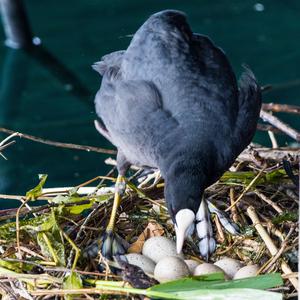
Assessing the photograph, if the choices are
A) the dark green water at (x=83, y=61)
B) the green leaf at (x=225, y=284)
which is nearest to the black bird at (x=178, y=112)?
the green leaf at (x=225, y=284)

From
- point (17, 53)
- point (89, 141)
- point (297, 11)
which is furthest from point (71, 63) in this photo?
point (297, 11)

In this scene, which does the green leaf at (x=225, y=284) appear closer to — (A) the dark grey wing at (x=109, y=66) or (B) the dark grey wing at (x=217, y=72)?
(B) the dark grey wing at (x=217, y=72)

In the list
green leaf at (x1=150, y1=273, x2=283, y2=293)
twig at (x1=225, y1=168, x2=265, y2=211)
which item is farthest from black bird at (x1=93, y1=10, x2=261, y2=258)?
green leaf at (x1=150, y1=273, x2=283, y2=293)

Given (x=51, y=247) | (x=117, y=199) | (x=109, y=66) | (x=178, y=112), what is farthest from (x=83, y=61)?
(x=51, y=247)

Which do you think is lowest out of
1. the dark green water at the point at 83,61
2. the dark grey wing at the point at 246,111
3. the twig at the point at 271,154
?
the dark green water at the point at 83,61

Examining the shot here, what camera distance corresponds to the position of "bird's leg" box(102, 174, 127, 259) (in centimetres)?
278

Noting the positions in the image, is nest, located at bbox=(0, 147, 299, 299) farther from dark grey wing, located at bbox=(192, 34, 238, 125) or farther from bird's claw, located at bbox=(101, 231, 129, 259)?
dark grey wing, located at bbox=(192, 34, 238, 125)

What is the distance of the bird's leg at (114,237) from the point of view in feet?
9.14

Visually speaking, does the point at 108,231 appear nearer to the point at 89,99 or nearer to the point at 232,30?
the point at 89,99

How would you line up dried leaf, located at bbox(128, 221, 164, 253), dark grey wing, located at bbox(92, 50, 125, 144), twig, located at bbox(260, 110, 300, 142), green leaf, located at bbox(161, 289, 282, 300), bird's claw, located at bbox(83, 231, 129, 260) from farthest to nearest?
1. twig, located at bbox(260, 110, 300, 142)
2. dark grey wing, located at bbox(92, 50, 125, 144)
3. dried leaf, located at bbox(128, 221, 164, 253)
4. bird's claw, located at bbox(83, 231, 129, 260)
5. green leaf, located at bbox(161, 289, 282, 300)

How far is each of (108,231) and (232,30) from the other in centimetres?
259

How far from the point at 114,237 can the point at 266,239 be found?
53cm

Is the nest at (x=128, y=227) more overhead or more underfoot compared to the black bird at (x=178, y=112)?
more underfoot

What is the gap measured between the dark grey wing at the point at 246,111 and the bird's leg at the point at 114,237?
0.50m
